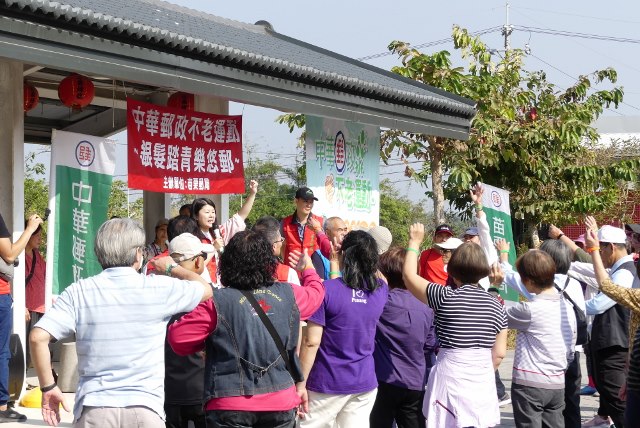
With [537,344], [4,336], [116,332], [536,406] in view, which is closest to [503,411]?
[536,406]

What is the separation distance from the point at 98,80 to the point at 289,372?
6948mm

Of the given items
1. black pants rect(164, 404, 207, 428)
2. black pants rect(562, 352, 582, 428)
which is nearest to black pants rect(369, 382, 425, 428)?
black pants rect(164, 404, 207, 428)

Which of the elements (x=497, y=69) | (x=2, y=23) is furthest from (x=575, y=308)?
(x=497, y=69)

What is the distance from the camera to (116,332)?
423cm

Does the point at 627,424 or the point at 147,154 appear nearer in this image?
the point at 627,424

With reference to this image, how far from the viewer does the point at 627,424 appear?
5234 millimetres

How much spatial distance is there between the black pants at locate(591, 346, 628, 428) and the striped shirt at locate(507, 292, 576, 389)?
60.0 inches

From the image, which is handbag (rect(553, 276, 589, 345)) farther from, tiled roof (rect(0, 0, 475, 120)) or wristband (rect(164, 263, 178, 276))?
tiled roof (rect(0, 0, 475, 120))

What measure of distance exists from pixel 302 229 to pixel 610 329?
310 cm

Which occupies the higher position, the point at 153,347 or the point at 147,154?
the point at 147,154

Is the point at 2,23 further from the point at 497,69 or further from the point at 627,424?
the point at 497,69

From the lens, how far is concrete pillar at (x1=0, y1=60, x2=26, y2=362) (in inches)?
334

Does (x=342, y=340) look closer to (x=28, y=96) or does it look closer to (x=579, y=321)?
(x=579, y=321)

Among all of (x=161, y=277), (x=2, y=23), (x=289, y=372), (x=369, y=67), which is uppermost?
(x=369, y=67)
